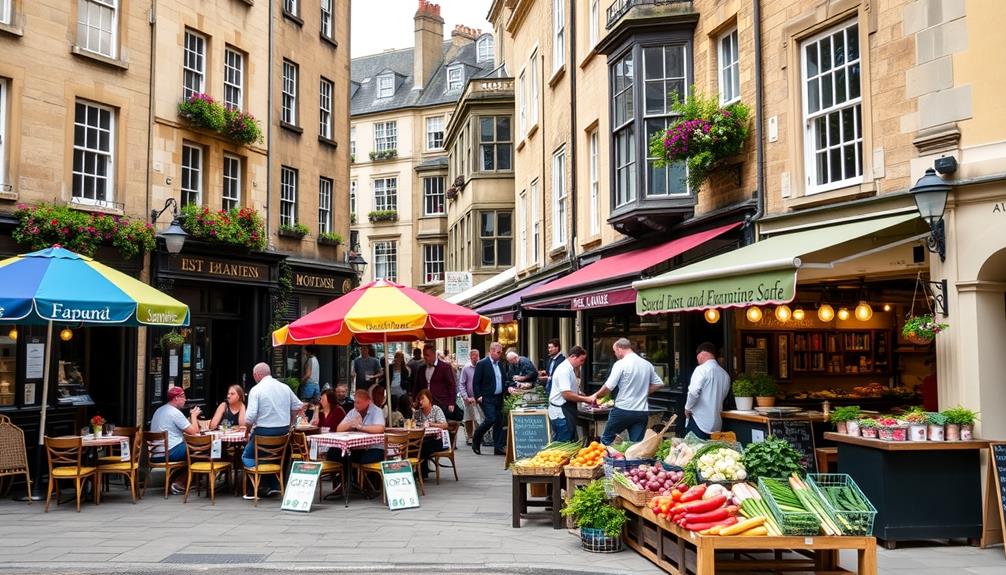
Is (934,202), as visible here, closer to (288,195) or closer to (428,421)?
(428,421)

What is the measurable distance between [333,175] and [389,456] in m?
13.1

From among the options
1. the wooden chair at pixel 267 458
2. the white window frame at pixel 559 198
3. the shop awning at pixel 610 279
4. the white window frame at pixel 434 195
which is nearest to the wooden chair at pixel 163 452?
the wooden chair at pixel 267 458

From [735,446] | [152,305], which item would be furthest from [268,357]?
[735,446]

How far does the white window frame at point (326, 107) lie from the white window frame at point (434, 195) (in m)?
19.9

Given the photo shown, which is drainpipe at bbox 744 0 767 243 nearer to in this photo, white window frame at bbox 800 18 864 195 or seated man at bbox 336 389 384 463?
white window frame at bbox 800 18 864 195

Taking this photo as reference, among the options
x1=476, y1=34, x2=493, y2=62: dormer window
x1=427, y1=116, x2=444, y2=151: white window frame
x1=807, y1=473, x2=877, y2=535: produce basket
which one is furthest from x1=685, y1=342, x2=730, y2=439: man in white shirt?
x1=476, y1=34, x2=493, y2=62: dormer window

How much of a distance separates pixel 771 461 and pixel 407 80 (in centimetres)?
4389

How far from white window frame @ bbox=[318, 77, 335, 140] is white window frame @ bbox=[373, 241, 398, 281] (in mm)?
21824

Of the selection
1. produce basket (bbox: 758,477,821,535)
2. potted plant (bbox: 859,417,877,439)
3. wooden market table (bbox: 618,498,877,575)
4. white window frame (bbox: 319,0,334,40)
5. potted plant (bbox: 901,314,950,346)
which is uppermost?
white window frame (bbox: 319,0,334,40)

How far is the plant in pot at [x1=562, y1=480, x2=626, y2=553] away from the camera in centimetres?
854

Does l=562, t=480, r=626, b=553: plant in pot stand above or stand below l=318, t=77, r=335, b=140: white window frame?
below

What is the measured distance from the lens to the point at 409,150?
151ft

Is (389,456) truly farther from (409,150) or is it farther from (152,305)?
(409,150)

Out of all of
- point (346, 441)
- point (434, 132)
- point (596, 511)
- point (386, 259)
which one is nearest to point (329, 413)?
point (346, 441)
